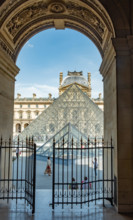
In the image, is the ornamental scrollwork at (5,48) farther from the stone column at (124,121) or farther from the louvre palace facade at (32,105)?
the louvre palace facade at (32,105)

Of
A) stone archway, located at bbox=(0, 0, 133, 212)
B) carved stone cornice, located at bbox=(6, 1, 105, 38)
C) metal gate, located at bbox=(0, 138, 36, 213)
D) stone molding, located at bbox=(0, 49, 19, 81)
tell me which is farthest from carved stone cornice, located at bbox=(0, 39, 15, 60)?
metal gate, located at bbox=(0, 138, 36, 213)

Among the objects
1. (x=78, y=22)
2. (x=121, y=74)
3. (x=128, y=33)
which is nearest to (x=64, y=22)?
(x=78, y=22)

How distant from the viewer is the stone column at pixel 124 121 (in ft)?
14.1

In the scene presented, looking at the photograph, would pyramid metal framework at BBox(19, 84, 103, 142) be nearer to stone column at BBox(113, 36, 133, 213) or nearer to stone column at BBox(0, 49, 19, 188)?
stone column at BBox(0, 49, 19, 188)

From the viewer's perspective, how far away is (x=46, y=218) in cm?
407

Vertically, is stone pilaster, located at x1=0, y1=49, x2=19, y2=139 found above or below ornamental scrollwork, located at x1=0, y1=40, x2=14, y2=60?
below

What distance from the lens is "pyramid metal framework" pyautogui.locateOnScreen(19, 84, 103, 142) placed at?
2733cm

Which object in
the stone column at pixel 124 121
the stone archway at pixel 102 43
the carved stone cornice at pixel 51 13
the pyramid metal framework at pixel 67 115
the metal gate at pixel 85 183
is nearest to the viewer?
the stone column at pixel 124 121

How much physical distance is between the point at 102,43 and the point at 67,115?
71.3 feet

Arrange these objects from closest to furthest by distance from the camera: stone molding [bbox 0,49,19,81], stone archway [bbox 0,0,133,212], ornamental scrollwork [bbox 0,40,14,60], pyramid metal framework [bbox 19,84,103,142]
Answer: stone archway [bbox 0,0,133,212], stone molding [bbox 0,49,19,81], ornamental scrollwork [bbox 0,40,14,60], pyramid metal framework [bbox 19,84,103,142]

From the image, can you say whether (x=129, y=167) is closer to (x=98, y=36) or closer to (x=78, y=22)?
(x=98, y=36)

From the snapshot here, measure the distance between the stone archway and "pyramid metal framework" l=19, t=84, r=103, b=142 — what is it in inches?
814

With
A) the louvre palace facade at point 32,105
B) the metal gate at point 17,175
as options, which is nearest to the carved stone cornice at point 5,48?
the metal gate at point 17,175

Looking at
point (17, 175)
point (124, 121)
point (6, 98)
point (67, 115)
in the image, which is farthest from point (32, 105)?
point (124, 121)
